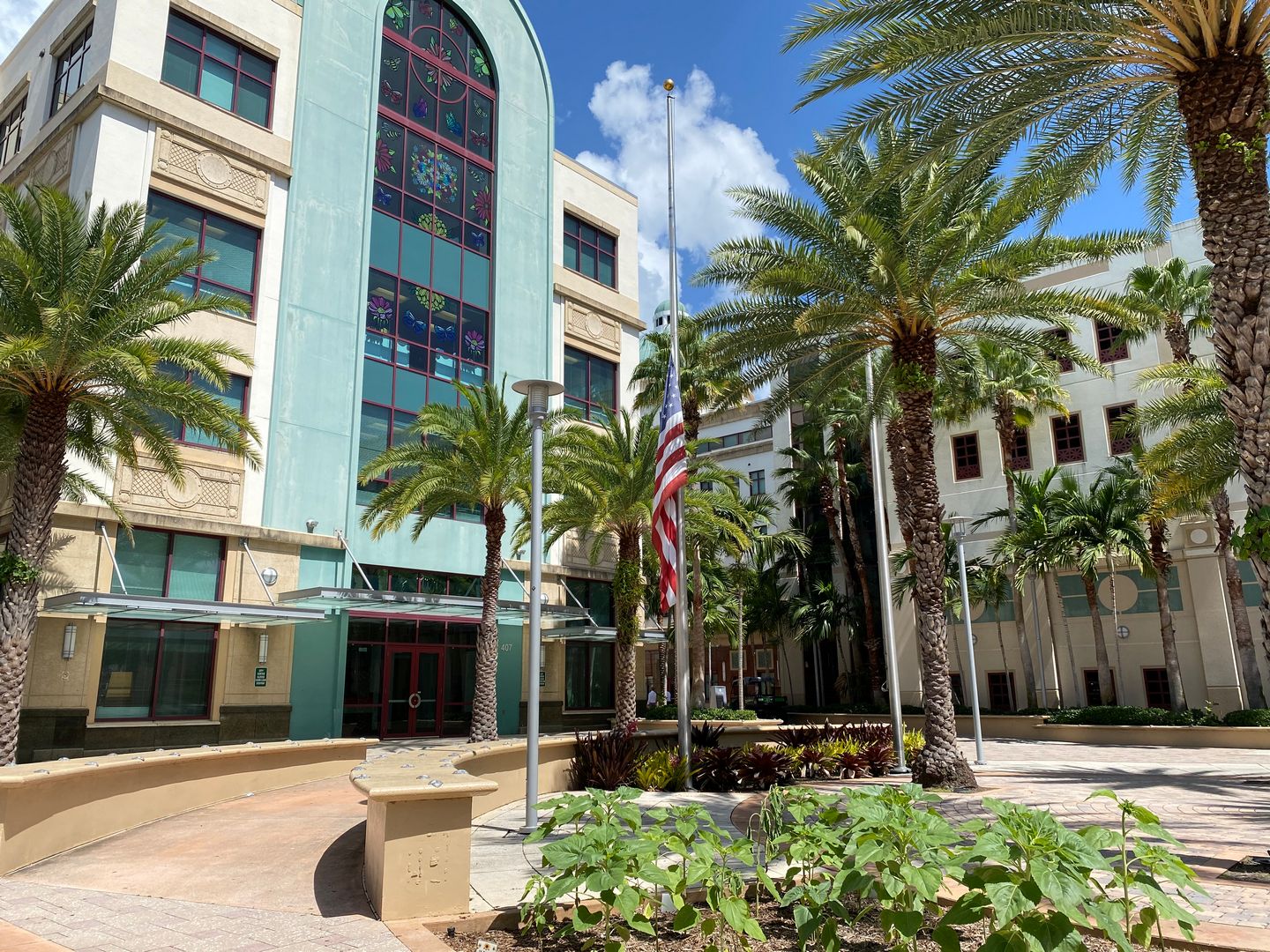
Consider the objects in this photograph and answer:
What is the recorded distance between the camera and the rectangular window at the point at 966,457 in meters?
37.9

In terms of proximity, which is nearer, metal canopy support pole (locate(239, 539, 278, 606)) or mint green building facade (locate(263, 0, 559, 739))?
metal canopy support pole (locate(239, 539, 278, 606))

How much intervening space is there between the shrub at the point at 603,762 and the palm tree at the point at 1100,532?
63.5ft

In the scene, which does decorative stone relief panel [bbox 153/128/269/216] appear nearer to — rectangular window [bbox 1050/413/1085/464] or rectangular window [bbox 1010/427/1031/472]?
rectangular window [bbox 1010/427/1031/472]

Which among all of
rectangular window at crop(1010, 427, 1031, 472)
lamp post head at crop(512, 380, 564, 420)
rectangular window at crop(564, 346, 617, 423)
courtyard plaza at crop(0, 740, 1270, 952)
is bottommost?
courtyard plaza at crop(0, 740, 1270, 952)

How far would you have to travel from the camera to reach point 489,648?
2298 cm

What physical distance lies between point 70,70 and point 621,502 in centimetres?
1977

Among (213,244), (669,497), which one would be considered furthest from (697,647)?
(213,244)

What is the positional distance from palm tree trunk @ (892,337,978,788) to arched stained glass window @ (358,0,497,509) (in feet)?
53.8

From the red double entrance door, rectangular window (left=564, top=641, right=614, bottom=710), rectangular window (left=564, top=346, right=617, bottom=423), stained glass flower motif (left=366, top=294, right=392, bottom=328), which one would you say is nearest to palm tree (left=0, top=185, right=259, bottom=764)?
stained glass flower motif (left=366, top=294, right=392, bottom=328)

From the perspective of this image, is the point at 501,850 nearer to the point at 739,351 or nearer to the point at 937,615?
the point at 937,615

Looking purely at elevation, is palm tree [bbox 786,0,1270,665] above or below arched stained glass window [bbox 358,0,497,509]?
below

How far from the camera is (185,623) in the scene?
22.5m

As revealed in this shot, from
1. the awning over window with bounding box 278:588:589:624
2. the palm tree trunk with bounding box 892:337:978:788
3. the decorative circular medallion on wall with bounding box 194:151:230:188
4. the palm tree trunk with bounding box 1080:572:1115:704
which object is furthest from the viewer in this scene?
the palm tree trunk with bounding box 1080:572:1115:704

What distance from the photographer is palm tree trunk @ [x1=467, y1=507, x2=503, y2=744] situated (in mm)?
22766
